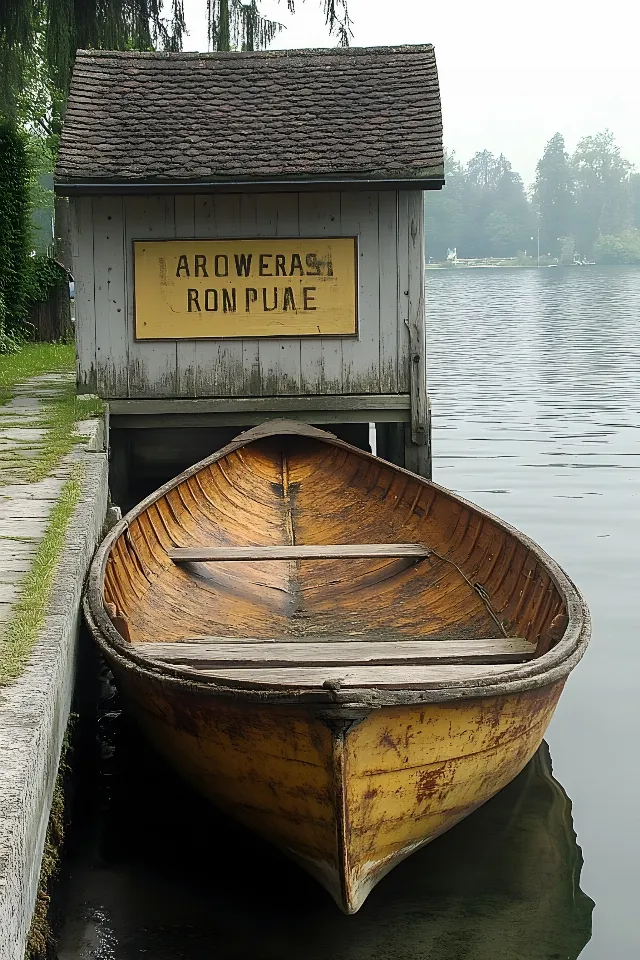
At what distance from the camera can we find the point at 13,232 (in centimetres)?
2158

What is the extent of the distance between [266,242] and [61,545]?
5.84m

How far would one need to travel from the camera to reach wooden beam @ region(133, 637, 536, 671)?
5.48 m

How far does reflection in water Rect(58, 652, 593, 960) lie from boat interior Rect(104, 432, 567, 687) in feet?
2.97

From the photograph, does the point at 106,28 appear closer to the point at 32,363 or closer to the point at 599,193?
the point at 32,363

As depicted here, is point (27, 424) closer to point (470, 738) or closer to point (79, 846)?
point (79, 846)

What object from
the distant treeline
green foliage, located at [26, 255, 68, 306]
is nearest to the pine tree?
the distant treeline

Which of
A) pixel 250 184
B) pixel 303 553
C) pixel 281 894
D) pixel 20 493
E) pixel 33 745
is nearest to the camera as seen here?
pixel 33 745

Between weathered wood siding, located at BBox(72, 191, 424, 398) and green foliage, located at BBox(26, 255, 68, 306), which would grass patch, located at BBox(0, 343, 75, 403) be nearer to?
Answer: green foliage, located at BBox(26, 255, 68, 306)

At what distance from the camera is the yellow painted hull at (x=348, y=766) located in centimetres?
443

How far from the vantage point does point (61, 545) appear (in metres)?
6.49

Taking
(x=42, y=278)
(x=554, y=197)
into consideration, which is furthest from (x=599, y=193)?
(x=42, y=278)

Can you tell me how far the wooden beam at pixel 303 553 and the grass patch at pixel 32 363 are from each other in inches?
242

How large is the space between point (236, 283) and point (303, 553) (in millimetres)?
4835

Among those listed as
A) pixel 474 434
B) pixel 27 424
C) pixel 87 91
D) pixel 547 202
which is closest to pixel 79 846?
pixel 27 424
